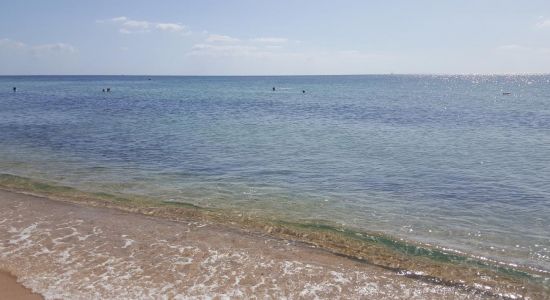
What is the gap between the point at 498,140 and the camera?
1217 inches

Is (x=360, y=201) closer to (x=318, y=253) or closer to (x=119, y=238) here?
(x=318, y=253)

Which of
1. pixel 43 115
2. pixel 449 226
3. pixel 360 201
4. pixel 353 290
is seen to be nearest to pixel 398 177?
pixel 360 201

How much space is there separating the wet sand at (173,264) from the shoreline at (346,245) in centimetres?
23

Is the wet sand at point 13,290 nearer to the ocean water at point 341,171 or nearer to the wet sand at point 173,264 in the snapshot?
the wet sand at point 173,264

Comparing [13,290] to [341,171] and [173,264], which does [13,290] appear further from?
[341,171]

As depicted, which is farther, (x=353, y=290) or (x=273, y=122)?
(x=273, y=122)

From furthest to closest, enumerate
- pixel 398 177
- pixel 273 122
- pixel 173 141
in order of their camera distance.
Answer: pixel 273 122
pixel 173 141
pixel 398 177

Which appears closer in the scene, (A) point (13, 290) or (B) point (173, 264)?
(A) point (13, 290)

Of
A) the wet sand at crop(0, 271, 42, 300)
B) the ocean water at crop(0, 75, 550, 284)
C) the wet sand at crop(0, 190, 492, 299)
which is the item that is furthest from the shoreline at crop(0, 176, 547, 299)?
the wet sand at crop(0, 271, 42, 300)

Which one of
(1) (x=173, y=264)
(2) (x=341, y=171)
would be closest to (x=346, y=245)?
(1) (x=173, y=264)

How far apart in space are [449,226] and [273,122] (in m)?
30.7

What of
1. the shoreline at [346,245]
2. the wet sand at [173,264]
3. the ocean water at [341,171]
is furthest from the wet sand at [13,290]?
the ocean water at [341,171]

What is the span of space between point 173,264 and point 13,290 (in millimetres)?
3561

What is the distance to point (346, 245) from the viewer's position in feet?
41.8
